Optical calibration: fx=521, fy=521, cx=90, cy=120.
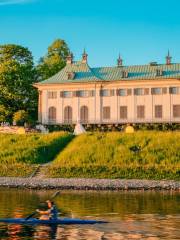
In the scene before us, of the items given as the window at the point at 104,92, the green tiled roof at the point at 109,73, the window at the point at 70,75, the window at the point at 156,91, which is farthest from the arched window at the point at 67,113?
the window at the point at 156,91

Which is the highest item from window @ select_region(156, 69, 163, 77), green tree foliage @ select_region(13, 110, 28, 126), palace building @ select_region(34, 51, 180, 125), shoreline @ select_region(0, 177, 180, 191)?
window @ select_region(156, 69, 163, 77)

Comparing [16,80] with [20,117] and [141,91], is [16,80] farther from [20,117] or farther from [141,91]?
[141,91]

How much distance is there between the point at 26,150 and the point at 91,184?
568 inches

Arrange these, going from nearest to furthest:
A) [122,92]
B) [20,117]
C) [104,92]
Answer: [20,117] → [122,92] → [104,92]

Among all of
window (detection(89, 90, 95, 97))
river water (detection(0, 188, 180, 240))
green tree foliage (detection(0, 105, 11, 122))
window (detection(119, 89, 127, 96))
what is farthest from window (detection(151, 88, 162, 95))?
river water (detection(0, 188, 180, 240))

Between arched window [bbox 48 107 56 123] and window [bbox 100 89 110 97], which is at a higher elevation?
window [bbox 100 89 110 97]

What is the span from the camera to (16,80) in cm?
8444

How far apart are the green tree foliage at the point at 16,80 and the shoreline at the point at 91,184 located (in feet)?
121

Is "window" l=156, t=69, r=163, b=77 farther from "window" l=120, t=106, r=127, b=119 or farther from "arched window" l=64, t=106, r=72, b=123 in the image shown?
"arched window" l=64, t=106, r=72, b=123

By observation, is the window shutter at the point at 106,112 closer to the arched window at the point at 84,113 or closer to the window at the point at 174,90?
the arched window at the point at 84,113

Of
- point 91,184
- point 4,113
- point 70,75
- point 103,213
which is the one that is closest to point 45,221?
point 103,213

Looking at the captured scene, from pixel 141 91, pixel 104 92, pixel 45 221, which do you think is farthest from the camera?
pixel 104 92

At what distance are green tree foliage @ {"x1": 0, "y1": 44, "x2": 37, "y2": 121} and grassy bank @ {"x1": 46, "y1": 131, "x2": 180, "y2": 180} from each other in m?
25.6

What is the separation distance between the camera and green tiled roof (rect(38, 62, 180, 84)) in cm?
8044
